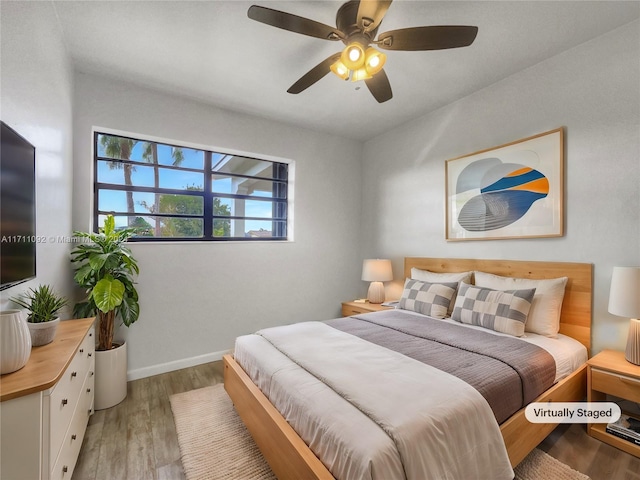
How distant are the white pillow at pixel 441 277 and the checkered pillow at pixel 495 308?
0.26 metres

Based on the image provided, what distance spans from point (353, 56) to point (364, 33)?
0.48ft

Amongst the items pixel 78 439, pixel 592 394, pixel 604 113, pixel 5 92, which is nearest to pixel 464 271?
pixel 592 394

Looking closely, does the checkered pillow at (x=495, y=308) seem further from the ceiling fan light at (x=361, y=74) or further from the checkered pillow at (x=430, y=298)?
the ceiling fan light at (x=361, y=74)

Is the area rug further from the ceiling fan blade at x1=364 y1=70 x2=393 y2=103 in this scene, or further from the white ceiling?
the white ceiling

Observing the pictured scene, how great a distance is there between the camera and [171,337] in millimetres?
3012

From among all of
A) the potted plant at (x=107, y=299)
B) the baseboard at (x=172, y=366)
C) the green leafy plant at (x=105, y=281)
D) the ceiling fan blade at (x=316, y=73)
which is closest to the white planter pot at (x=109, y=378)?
the potted plant at (x=107, y=299)

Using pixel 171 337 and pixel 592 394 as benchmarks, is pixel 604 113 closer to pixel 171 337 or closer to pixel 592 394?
pixel 592 394

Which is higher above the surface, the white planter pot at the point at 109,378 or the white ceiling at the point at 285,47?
the white ceiling at the point at 285,47

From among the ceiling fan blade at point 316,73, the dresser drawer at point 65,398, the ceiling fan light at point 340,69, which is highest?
the ceiling fan blade at point 316,73

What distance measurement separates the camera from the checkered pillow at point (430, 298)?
2766 millimetres

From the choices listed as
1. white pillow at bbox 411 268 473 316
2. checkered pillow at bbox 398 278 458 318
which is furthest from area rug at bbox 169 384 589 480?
white pillow at bbox 411 268 473 316

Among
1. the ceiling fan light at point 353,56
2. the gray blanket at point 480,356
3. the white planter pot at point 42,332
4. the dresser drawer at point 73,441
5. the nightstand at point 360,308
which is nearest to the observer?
the dresser drawer at point 73,441

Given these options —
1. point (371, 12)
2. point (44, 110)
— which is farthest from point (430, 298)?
point (44, 110)

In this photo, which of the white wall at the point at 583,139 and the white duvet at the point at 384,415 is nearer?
the white duvet at the point at 384,415
